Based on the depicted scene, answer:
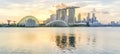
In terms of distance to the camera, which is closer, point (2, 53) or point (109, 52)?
point (2, 53)

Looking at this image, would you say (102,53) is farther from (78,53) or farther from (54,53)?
(54,53)

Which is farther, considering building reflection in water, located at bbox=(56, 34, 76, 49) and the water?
building reflection in water, located at bbox=(56, 34, 76, 49)

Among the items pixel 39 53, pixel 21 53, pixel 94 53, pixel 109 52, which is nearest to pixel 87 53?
pixel 94 53

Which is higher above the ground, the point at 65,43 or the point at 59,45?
the point at 59,45

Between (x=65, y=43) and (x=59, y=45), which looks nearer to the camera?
(x=59, y=45)

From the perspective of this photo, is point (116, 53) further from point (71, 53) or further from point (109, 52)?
point (71, 53)

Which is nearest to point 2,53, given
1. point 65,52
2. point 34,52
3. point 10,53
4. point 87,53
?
point 10,53

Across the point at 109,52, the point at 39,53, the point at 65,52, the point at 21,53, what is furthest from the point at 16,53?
the point at 109,52

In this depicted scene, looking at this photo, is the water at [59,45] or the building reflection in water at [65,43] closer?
the water at [59,45]
